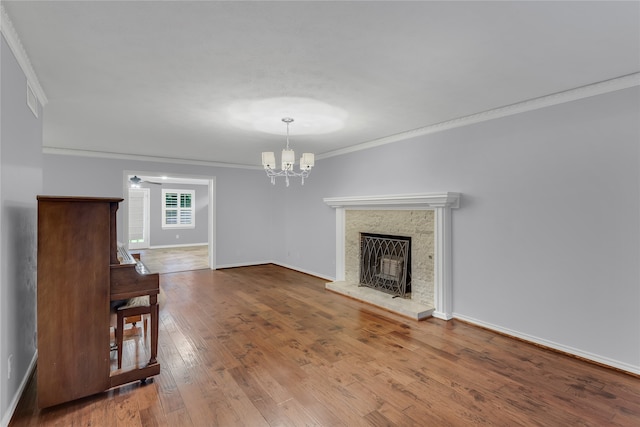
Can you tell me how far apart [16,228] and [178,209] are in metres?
9.43

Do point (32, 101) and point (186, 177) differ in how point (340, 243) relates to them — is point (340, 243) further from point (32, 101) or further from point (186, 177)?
point (32, 101)

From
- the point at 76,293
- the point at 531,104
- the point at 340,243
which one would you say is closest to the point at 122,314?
the point at 76,293

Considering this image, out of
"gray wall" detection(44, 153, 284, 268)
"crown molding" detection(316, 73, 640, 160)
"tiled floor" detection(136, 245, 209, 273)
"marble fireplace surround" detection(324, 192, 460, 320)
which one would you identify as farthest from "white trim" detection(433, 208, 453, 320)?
"tiled floor" detection(136, 245, 209, 273)

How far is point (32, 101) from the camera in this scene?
2438mm

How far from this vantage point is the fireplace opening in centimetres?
427

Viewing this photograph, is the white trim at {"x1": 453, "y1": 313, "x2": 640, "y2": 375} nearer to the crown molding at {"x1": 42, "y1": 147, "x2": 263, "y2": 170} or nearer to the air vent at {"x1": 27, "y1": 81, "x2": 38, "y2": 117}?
the air vent at {"x1": 27, "y1": 81, "x2": 38, "y2": 117}

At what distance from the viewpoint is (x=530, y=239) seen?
3045mm

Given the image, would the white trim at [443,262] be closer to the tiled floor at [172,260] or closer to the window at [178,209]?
the tiled floor at [172,260]

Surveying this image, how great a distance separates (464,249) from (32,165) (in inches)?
168

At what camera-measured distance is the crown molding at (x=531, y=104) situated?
2.52 meters

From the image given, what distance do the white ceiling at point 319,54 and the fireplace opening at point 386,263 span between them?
1.81m

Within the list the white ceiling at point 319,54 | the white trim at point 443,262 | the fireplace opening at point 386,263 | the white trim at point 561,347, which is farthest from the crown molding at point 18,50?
the white trim at point 561,347

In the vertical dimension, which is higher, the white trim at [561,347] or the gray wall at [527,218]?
the gray wall at [527,218]

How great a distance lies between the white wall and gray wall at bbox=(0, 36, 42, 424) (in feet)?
12.9
